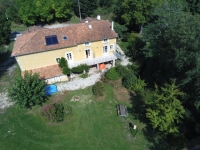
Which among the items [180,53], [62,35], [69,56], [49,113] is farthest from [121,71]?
[49,113]

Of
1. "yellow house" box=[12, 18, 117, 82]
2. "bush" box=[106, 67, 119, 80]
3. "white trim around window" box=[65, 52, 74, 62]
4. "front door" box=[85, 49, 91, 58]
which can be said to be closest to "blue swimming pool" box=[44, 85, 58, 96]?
"yellow house" box=[12, 18, 117, 82]

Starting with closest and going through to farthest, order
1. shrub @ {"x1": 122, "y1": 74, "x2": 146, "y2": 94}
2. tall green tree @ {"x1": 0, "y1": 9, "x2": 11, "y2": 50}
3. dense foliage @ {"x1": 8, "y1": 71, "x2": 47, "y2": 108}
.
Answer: dense foliage @ {"x1": 8, "y1": 71, "x2": 47, "y2": 108}
shrub @ {"x1": 122, "y1": 74, "x2": 146, "y2": 94}
tall green tree @ {"x1": 0, "y1": 9, "x2": 11, "y2": 50}

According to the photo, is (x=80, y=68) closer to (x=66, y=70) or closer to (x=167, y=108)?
(x=66, y=70)

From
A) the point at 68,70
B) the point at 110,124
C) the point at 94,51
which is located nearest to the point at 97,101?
the point at 110,124

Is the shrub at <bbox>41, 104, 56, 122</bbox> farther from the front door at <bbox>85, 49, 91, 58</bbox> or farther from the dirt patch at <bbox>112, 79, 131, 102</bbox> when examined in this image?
the front door at <bbox>85, 49, 91, 58</bbox>

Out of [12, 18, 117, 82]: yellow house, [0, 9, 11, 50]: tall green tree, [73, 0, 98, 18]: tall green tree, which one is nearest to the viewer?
[12, 18, 117, 82]: yellow house

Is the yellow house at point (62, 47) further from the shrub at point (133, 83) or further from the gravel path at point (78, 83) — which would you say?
the shrub at point (133, 83)

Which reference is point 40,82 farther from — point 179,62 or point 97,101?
point 179,62

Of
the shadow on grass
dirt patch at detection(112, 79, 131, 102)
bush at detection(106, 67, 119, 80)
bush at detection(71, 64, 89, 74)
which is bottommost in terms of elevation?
the shadow on grass
